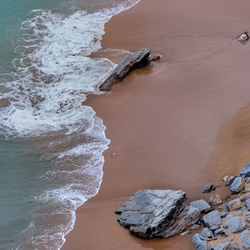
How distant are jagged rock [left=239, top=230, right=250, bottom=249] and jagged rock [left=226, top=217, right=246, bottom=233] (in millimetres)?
117

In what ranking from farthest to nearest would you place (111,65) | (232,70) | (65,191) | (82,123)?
(111,65) < (232,70) < (82,123) < (65,191)

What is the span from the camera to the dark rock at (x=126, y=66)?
11711 mm

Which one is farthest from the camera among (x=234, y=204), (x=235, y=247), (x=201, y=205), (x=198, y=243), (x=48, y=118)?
(x=48, y=118)

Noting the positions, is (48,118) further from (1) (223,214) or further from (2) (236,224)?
(2) (236,224)

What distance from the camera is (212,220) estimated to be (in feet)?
22.1

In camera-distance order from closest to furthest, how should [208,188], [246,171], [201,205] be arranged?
[201,205], [246,171], [208,188]

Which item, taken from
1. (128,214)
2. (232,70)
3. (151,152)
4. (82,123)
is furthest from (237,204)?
(232,70)

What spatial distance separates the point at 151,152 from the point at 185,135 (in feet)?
3.04

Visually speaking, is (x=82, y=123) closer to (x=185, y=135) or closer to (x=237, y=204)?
(x=185, y=135)

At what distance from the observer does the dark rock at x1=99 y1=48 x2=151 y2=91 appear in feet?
38.4

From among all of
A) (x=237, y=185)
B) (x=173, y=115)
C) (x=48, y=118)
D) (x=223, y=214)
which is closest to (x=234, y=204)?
(x=223, y=214)

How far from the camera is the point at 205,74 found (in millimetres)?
11516

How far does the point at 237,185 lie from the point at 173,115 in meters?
3.11

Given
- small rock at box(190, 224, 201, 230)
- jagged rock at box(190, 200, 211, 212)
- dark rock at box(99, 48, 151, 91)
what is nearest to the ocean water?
dark rock at box(99, 48, 151, 91)
